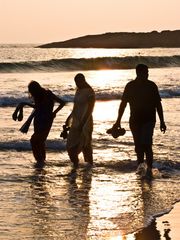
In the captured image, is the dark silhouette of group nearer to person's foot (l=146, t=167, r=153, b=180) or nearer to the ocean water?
person's foot (l=146, t=167, r=153, b=180)

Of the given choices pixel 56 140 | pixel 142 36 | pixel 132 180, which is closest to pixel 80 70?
pixel 56 140

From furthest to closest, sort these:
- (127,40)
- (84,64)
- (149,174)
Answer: (127,40) → (84,64) → (149,174)

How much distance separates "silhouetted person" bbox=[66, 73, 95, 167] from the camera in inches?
442

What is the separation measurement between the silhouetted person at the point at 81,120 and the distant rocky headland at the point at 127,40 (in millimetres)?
152997

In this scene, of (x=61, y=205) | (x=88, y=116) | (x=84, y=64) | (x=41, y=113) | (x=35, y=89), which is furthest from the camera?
(x=84, y=64)

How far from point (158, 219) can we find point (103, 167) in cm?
363

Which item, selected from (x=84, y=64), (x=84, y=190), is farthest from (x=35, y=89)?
(x=84, y=64)

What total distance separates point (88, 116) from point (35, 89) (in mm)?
989

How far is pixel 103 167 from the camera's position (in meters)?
11.7

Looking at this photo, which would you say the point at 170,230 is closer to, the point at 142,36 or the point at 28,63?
the point at 28,63

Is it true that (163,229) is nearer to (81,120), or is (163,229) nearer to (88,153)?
(81,120)

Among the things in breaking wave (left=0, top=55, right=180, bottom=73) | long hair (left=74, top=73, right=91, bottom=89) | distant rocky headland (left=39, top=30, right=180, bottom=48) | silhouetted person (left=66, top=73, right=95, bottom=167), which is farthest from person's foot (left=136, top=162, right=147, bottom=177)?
distant rocky headland (left=39, top=30, right=180, bottom=48)

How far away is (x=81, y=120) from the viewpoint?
1136 centimetres

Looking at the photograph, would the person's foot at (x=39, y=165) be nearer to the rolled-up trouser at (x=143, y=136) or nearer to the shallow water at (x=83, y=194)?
the shallow water at (x=83, y=194)
